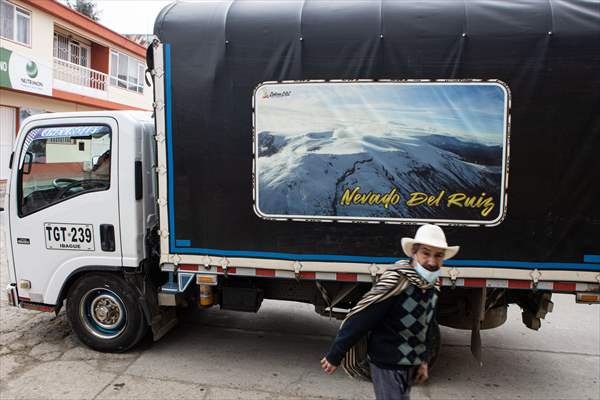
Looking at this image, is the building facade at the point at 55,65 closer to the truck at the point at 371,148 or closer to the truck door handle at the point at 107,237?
the truck door handle at the point at 107,237

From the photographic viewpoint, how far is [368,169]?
3.94 m

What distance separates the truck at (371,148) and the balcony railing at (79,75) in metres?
18.1

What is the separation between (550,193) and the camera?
379 centimetres

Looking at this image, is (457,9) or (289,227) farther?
(289,227)

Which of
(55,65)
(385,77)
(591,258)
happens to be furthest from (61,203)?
(55,65)

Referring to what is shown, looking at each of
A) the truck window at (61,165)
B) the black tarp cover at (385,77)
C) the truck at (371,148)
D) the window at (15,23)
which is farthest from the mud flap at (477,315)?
the window at (15,23)

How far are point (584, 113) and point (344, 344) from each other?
2699mm

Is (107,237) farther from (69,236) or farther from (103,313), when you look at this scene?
(103,313)

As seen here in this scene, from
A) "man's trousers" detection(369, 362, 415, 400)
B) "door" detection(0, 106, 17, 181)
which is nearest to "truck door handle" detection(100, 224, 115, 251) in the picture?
"man's trousers" detection(369, 362, 415, 400)

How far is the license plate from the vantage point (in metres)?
4.61

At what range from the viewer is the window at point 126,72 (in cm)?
2459

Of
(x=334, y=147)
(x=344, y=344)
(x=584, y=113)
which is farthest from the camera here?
(x=334, y=147)

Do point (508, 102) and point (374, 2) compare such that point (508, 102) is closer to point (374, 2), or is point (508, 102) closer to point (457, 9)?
point (457, 9)

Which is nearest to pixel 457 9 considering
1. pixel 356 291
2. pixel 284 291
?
pixel 356 291
